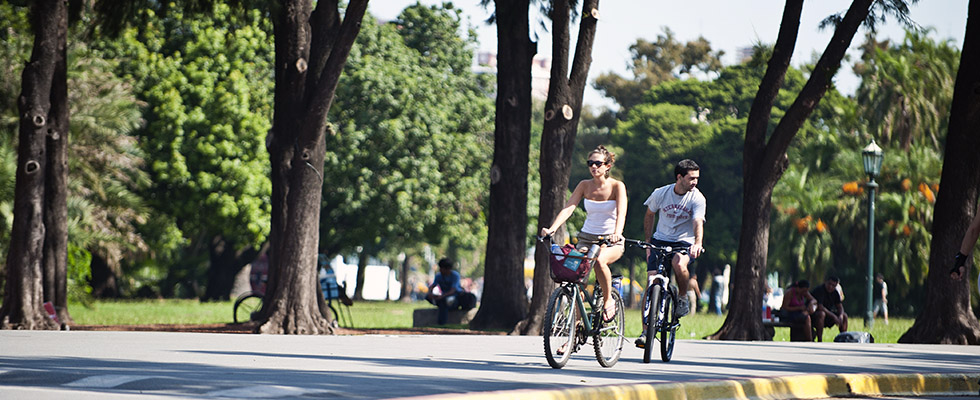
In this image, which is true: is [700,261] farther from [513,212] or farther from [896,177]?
[513,212]

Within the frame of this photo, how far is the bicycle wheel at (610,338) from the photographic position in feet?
36.1

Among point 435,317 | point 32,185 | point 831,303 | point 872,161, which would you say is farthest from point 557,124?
point 872,161

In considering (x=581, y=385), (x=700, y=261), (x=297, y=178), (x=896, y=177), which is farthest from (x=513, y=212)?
(x=700, y=261)

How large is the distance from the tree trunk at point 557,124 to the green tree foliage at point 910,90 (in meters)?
21.4

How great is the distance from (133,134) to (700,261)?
28.8 metres

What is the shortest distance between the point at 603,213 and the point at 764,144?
905cm

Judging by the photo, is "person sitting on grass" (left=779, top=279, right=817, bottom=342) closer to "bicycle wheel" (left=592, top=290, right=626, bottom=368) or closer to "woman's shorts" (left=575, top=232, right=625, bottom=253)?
"bicycle wheel" (left=592, top=290, right=626, bottom=368)

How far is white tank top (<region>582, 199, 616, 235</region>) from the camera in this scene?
11.2 m

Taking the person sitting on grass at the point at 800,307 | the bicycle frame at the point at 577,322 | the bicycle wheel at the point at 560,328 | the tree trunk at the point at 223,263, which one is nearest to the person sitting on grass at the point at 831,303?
the person sitting on grass at the point at 800,307

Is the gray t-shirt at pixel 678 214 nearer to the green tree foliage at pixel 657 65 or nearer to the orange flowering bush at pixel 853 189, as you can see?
the orange flowering bush at pixel 853 189

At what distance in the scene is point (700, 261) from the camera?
2457 inches

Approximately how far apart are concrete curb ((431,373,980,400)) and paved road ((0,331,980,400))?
0.30m

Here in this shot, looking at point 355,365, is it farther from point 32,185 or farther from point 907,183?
point 907,183

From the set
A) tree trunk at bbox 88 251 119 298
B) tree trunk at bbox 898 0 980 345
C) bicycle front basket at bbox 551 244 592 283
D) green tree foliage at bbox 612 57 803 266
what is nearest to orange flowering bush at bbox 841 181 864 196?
green tree foliage at bbox 612 57 803 266
